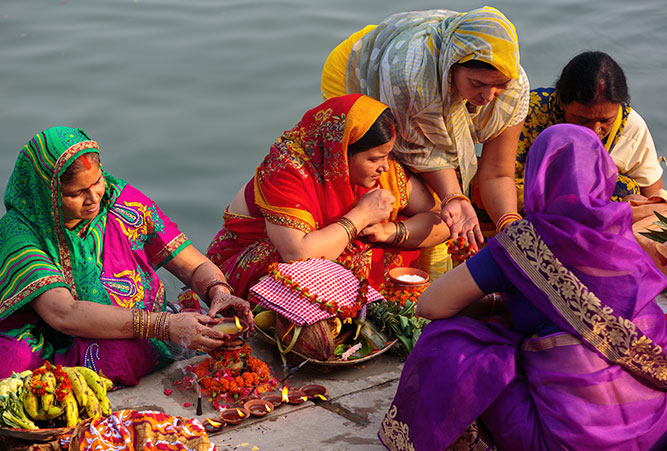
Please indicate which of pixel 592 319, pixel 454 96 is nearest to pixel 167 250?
pixel 454 96

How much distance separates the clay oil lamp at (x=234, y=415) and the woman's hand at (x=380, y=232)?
1.23m

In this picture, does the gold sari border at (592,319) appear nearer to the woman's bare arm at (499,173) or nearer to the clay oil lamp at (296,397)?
the clay oil lamp at (296,397)

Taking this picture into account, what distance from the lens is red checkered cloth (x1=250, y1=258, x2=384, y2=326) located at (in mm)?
3193

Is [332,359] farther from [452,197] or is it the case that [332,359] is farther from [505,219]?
[505,219]

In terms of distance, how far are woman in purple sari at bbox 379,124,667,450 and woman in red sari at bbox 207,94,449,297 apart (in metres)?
1.22

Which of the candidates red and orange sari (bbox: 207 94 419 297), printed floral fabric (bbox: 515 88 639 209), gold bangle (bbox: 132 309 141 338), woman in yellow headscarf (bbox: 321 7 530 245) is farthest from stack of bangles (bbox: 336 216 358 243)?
printed floral fabric (bbox: 515 88 639 209)

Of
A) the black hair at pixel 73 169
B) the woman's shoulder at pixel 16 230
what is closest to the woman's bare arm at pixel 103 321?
the woman's shoulder at pixel 16 230

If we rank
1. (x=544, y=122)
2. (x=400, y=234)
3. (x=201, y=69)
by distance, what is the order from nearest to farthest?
(x=400, y=234) → (x=544, y=122) → (x=201, y=69)

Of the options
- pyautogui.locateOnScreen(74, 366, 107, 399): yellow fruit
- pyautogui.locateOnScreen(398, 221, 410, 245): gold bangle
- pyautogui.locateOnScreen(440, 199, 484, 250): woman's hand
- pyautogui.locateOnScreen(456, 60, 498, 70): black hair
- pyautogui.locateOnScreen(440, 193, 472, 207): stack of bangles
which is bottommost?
pyautogui.locateOnScreen(74, 366, 107, 399): yellow fruit

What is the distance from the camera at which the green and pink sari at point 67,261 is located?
2.95m

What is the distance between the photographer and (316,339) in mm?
3191

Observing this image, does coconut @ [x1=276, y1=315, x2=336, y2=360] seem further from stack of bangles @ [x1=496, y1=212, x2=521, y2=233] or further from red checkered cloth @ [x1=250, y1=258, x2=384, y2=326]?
stack of bangles @ [x1=496, y1=212, x2=521, y2=233]

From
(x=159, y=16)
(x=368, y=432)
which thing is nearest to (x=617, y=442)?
(x=368, y=432)

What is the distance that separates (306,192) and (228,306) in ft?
2.40
